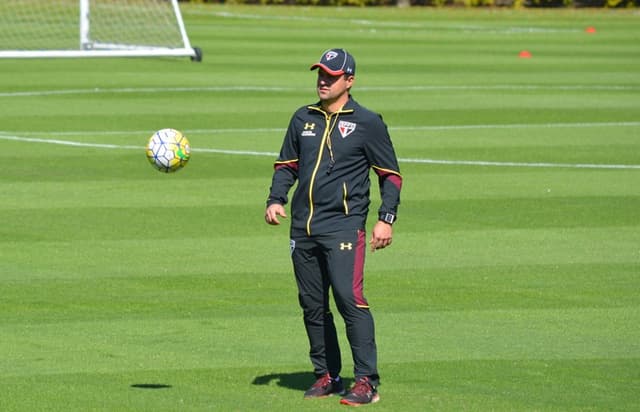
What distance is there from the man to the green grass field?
0.38 m

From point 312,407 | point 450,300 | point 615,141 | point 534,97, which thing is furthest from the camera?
point 534,97

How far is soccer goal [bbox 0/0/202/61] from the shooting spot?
103 feet

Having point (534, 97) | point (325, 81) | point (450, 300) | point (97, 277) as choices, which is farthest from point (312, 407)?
point (534, 97)

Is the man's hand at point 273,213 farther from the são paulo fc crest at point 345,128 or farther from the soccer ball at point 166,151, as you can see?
the soccer ball at point 166,151

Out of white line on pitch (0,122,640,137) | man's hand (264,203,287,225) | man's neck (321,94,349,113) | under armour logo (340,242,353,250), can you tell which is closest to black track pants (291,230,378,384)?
under armour logo (340,242,353,250)

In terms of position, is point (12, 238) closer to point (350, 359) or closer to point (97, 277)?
point (97, 277)

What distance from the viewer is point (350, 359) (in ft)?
33.1

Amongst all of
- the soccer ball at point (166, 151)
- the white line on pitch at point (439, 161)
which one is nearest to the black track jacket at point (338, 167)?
the soccer ball at point (166, 151)

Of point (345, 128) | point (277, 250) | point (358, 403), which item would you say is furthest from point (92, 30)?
point (358, 403)

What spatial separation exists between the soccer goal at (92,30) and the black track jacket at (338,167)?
20.0 m

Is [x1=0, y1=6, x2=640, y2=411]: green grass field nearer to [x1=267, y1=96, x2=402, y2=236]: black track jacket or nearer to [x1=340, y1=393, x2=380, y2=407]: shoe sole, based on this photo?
[x1=340, y1=393, x2=380, y2=407]: shoe sole

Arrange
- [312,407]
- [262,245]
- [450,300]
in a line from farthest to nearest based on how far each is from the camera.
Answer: [262,245], [450,300], [312,407]

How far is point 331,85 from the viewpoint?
8.80m

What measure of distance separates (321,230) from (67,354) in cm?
219
